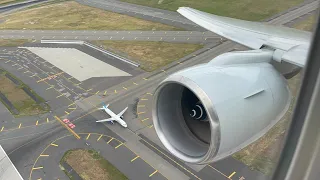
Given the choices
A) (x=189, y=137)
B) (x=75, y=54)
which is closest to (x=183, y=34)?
(x=75, y=54)

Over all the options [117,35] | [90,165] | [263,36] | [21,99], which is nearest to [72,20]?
[117,35]

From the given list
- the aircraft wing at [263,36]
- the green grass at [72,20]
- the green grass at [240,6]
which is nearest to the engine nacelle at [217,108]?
the aircraft wing at [263,36]

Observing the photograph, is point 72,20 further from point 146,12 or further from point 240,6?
point 240,6

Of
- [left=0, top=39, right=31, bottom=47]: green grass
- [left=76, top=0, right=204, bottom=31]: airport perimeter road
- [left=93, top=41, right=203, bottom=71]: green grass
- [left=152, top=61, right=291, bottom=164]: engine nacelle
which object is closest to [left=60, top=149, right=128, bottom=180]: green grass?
[left=152, top=61, right=291, bottom=164]: engine nacelle

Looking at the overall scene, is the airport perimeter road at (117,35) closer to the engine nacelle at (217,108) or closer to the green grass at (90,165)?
the green grass at (90,165)

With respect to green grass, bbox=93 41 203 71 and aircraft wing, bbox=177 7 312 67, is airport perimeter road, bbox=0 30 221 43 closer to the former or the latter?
green grass, bbox=93 41 203 71

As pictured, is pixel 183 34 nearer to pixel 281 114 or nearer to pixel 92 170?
pixel 92 170

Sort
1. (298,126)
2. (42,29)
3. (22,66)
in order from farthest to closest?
(42,29) < (22,66) < (298,126)
